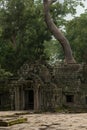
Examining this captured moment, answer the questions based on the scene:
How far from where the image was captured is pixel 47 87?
37.3 metres

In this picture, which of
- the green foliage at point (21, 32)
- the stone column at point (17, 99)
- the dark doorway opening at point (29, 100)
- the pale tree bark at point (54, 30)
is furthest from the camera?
the green foliage at point (21, 32)

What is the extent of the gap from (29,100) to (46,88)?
386 cm

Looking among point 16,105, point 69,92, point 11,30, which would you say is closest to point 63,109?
point 69,92

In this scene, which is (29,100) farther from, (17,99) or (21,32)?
(21,32)

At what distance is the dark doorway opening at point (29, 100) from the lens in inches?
1562

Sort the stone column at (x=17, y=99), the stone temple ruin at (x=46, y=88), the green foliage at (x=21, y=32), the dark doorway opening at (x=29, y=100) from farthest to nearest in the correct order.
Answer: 1. the green foliage at (x=21, y=32)
2. the dark doorway opening at (x=29, y=100)
3. the stone column at (x=17, y=99)
4. the stone temple ruin at (x=46, y=88)

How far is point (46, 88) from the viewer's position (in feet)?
123

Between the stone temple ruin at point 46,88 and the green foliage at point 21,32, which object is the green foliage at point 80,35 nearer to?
the green foliage at point 21,32

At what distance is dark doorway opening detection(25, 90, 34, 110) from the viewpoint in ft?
130

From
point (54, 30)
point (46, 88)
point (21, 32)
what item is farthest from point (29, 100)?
point (21, 32)

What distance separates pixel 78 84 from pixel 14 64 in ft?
44.8

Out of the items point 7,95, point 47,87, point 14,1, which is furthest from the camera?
point 14,1

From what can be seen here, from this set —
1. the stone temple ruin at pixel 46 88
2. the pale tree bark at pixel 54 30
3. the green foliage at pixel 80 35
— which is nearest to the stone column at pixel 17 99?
the stone temple ruin at pixel 46 88

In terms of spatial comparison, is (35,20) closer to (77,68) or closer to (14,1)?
(14,1)
